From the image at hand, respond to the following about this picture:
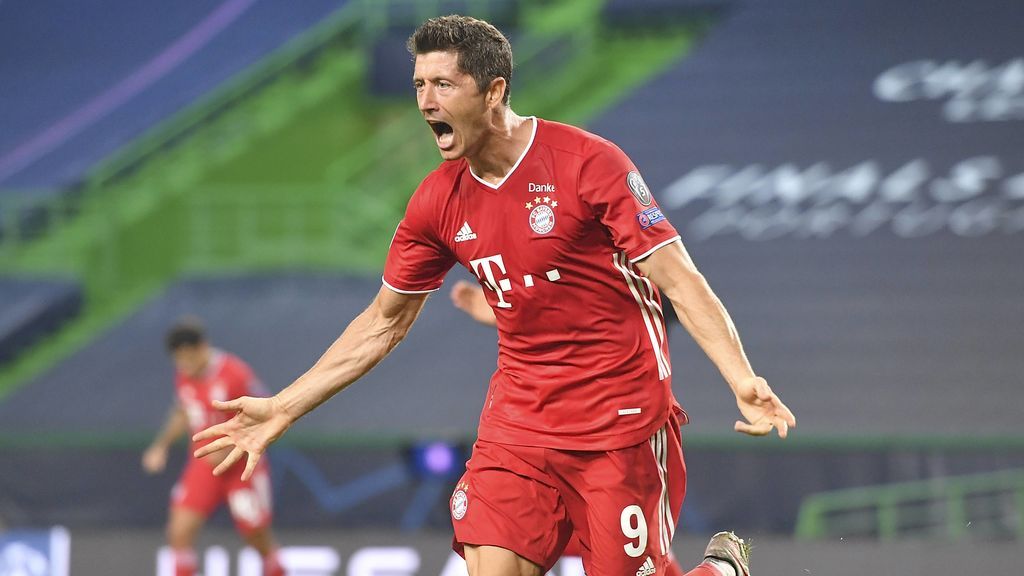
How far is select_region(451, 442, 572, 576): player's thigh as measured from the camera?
376cm

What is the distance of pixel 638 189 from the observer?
362cm

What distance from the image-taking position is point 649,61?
9.57 meters

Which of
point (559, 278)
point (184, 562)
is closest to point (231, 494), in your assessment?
point (184, 562)

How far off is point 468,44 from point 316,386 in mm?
1092

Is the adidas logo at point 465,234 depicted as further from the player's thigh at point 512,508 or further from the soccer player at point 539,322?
the player's thigh at point 512,508

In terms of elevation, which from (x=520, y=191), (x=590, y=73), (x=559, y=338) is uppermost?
(x=590, y=73)

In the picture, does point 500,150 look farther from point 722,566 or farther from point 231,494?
point 231,494

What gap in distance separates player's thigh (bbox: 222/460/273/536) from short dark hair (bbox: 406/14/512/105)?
4.91m

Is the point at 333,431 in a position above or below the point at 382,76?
below

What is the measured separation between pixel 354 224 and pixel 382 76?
1.10 m

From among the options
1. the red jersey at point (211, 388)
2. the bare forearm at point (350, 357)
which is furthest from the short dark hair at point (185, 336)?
the bare forearm at point (350, 357)

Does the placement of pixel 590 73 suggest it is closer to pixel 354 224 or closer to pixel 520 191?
pixel 354 224

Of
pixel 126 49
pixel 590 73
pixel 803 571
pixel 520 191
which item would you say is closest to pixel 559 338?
pixel 520 191

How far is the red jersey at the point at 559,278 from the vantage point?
3.66 metres
